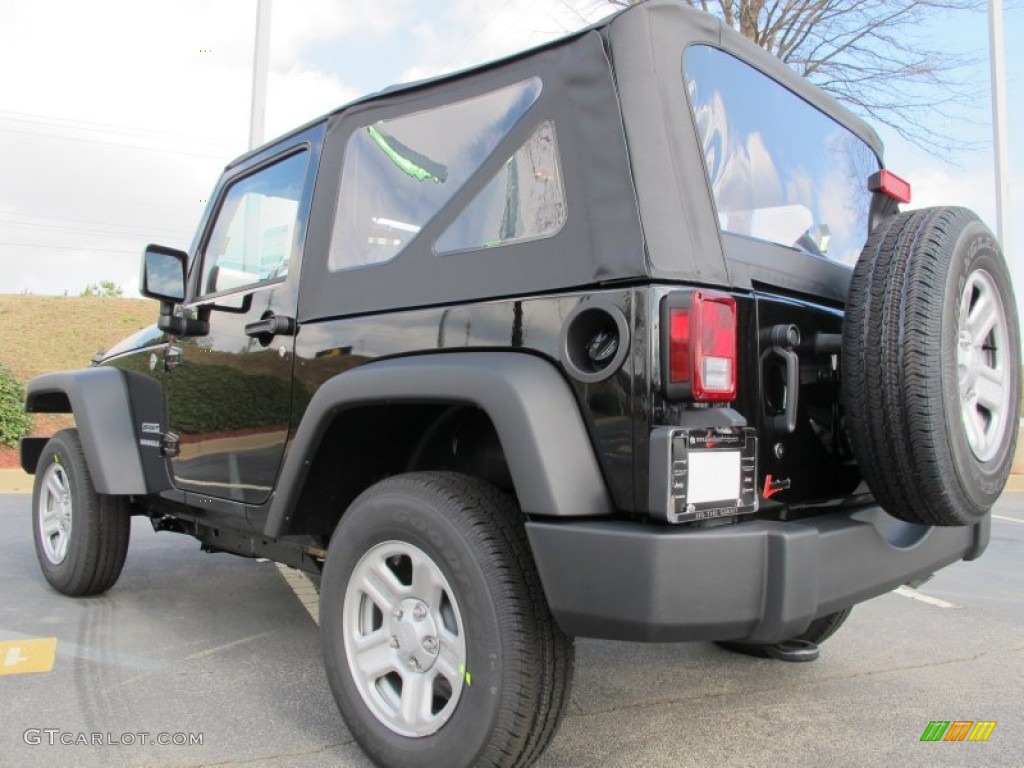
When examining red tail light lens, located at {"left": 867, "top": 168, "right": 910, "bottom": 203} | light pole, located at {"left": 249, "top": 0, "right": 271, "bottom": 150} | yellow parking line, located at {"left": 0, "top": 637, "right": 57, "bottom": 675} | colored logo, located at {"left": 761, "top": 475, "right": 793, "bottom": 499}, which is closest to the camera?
colored logo, located at {"left": 761, "top": 475, "right": 793, "bottom": 499}

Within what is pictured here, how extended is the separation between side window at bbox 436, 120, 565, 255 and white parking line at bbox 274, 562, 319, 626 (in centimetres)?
233

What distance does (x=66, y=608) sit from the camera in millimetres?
4012

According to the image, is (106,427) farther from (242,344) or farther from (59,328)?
(59,328)

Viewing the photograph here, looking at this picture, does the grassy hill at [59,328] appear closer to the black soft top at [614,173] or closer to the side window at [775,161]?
the black soft top at [614,173]

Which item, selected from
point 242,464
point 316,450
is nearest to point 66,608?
point 242,464

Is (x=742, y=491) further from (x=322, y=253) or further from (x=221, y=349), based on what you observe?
(x=221, y=349)

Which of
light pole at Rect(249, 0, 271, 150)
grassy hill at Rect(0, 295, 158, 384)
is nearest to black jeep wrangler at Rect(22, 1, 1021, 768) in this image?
light pole at Rect(249, 0, 271, 150)

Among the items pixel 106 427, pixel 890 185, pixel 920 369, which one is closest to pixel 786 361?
pixel 920 369

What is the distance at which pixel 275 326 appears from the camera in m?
2.83

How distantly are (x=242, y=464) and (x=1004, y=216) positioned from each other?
13.6m

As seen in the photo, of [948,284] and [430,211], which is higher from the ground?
[430,211]

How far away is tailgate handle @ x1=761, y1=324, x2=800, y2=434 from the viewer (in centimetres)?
213

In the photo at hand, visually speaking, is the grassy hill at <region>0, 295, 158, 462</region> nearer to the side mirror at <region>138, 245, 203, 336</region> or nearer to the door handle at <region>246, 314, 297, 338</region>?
the side mirror at <region>138, 245, 203, 336</region>

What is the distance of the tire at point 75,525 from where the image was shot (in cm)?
392
